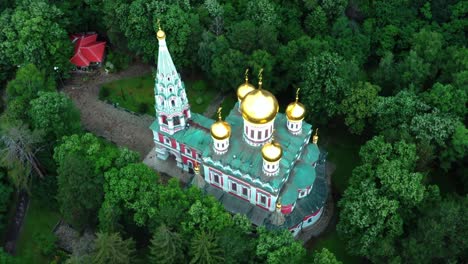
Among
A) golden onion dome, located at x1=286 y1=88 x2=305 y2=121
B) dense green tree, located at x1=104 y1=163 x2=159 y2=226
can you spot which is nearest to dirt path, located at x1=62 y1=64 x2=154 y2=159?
dense green tree, located at x1=104 y1=163 x2=159 y2=226

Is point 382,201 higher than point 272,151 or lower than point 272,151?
lower

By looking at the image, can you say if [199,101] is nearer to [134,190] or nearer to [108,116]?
[108,116]

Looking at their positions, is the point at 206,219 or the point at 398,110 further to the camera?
the point at 398,110

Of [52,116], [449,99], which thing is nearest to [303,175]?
[449,99]

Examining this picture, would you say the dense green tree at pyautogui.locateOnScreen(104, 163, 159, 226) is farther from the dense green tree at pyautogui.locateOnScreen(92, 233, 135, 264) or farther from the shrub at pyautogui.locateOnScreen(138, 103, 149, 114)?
the shrub at pyautogui.locateOnScreen(138, 103, 149, 114)

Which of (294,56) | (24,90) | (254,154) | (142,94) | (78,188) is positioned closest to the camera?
(78,188)

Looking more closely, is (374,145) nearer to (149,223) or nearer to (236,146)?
(236,146)

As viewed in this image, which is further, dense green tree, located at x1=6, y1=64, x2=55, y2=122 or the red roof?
the red roof

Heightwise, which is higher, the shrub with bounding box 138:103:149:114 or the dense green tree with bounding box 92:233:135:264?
the shrub with bounding box 138:103:149:114
